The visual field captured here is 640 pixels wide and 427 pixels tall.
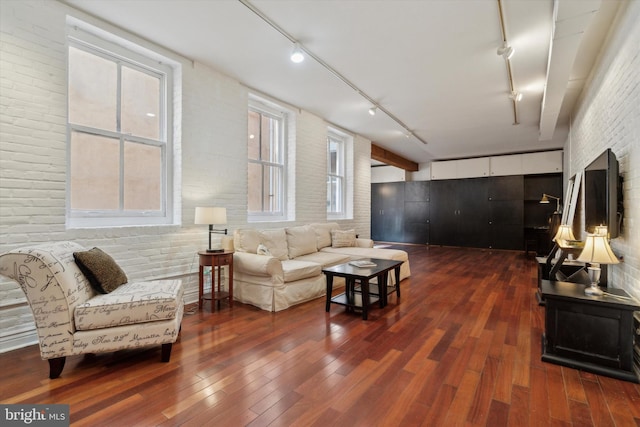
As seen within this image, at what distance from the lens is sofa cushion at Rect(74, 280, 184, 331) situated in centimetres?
205

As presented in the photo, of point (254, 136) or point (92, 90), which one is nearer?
point (92, 90)

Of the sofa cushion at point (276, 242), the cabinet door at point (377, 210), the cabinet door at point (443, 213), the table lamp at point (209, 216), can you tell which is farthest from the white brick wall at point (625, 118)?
the cabinet door at point (377, 210)

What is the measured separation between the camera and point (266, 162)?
498 centimetres

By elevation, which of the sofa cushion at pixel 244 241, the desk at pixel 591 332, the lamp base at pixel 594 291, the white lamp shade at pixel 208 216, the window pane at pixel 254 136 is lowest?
the desk at pixel 591 332

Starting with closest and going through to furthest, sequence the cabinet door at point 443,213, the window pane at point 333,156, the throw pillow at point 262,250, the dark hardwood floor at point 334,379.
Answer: the dark hardwood floor at point 334,379, the throw pillow at point 262,250, the window pane at point 333,156, the cabinet door at point 443,213

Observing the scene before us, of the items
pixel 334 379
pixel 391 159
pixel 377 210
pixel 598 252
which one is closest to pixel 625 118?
pixel 598 252

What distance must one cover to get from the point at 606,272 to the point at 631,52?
1919 mm

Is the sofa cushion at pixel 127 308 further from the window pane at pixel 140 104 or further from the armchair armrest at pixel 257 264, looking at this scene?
the window pane at pixel 140 104

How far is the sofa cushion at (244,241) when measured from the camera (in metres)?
3.82

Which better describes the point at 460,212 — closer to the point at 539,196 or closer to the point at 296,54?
the point at 539,196

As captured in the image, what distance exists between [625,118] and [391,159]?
6146mm

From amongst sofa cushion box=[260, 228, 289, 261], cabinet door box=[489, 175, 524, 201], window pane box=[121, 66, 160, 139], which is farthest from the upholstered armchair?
cabinet door box=[489, 175, 524, 201]

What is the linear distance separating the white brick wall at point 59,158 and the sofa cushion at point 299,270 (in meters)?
1.08

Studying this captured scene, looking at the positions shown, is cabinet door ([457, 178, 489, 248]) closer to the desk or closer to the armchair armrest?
the desk
